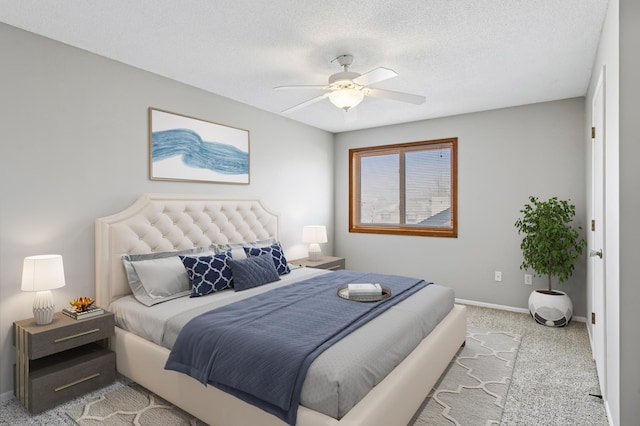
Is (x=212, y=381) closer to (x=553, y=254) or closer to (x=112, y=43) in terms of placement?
(x=112, y=43)

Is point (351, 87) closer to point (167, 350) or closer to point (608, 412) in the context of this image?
point (167, 350)

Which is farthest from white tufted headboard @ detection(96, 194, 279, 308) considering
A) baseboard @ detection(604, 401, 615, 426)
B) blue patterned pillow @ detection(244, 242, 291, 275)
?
baseboard @ detection(604, 401, 615, 426)

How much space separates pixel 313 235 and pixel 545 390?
2991mm

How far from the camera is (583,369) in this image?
9.38ft

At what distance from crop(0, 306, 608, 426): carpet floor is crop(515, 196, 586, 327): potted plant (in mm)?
214

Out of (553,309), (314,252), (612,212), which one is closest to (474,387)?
(612,212)

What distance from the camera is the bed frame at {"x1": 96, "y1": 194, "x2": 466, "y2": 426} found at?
6.12 ft

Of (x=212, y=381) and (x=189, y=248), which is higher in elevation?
(x=189, y=248)

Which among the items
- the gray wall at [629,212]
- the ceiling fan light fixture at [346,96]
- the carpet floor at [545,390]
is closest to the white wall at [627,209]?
the gray wall at [629,212]

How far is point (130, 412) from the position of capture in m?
2.31

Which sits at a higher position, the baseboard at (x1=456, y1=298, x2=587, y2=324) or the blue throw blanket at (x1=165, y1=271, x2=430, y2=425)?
the blue throw blanket at (x1=165, y1=271, x2=430, y2=425)

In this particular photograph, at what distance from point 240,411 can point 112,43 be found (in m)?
2.72

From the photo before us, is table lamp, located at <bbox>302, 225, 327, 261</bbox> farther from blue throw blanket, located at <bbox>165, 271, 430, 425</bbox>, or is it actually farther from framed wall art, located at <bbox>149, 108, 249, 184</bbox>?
blue throw blanket, located at <bbox>165, 271, 430, 425</bbox>

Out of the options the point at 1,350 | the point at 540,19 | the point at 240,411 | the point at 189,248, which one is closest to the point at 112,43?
the point at 189,248
